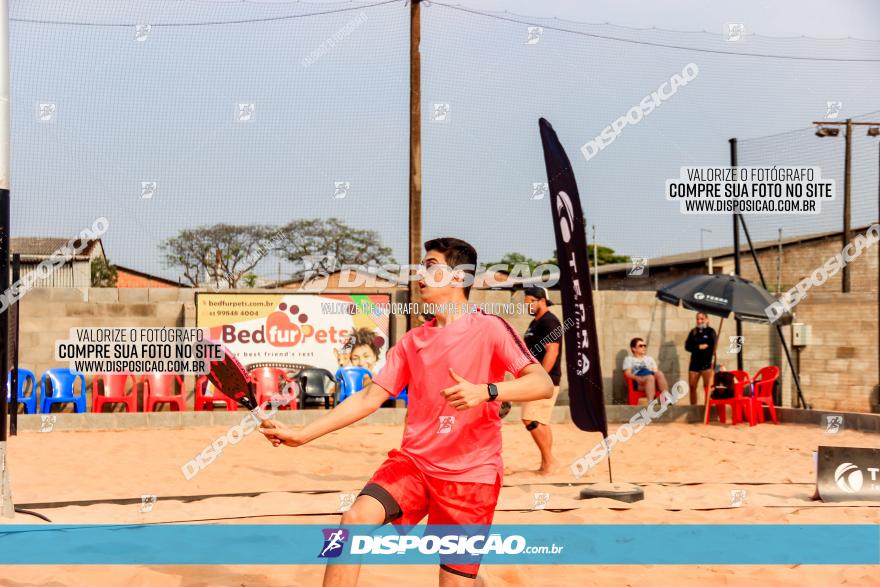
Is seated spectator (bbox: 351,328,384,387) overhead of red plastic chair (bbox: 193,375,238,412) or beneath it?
overhead

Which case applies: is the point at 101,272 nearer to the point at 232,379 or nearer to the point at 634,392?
the point at 634,392

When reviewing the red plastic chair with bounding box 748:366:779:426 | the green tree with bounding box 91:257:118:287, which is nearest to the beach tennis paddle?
the red plastic chair with bounding box 748:366:779:426

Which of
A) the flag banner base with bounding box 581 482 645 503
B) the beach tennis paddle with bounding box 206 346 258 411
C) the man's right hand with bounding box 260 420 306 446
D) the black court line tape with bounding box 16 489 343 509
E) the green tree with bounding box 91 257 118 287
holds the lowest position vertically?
the black court line tape with bounding box 16 489 343 509

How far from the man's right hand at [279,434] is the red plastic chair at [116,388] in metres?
10.1

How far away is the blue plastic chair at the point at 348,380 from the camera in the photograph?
13.7m

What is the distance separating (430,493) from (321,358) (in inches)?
421

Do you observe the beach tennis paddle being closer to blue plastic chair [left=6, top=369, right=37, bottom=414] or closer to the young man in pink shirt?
the young man in pink shirt

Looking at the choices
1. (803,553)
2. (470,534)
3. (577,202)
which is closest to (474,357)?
(470,534)

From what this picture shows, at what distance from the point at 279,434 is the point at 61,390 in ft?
35.0

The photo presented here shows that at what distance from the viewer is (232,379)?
11.4 ft

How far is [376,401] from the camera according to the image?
3621mm

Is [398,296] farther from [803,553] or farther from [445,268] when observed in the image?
[445,268]

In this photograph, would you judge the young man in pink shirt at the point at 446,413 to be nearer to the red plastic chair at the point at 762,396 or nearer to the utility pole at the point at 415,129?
the red plastic chair at the point at 762,396

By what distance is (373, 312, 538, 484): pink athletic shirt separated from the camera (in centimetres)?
343
